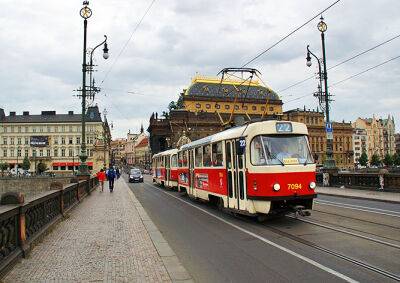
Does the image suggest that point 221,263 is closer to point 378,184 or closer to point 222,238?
point 222,238

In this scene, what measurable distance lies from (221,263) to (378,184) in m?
22.2

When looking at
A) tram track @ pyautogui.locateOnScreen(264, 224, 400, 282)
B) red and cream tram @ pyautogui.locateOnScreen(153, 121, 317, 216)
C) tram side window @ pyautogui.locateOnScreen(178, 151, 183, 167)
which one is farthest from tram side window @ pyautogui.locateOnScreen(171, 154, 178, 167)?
tram track @ pyautogui.locateOnScreen(264, 224, 400, 282)

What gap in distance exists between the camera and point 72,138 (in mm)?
130750

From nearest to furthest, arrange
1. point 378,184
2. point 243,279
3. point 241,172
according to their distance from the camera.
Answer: point 243,279, point 241,172, point 378,184

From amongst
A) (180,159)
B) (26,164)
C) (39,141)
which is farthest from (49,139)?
(180,159)

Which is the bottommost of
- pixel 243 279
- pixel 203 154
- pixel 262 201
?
pixel 243 279

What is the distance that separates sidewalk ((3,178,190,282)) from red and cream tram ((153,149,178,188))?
17.5 m

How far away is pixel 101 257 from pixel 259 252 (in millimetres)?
3202

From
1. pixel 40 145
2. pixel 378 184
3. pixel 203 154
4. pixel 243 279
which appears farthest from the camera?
pixel 40 145

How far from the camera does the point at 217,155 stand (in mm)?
16562

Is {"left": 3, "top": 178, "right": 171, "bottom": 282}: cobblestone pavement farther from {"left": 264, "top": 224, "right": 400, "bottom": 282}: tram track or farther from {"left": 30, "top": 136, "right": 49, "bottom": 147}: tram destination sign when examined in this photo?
{"left": 30, "top": 136, "right": 49, "bottom": 147}: tram destination sign

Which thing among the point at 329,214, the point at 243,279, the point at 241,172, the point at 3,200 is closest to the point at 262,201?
the point at 241,172

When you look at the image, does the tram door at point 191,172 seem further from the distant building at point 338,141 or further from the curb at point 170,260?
the distant building at point 338,141

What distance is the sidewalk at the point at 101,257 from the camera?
725cm
